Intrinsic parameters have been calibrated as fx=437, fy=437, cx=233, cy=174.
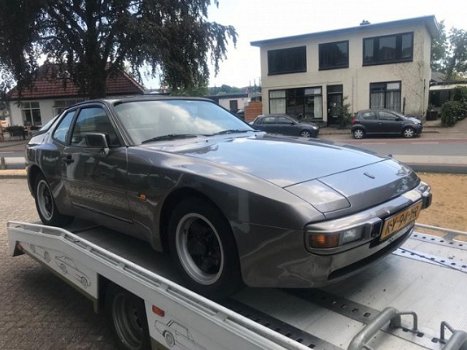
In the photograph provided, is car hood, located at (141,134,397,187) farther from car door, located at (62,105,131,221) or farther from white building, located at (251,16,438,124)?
white building, located at (251,16,438,124)

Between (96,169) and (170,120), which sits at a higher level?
Answer: (170,120)

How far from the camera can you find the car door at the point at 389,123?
72.6 feet

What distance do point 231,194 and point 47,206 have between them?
129 inches

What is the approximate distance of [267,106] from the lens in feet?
108

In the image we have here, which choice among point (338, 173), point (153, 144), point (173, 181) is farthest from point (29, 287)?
point (338, 173)

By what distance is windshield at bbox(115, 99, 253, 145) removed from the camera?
3.62 m

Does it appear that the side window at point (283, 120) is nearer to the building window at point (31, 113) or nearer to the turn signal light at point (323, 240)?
the turn signal light at point (323, 240)

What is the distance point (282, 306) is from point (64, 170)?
2.63 meters

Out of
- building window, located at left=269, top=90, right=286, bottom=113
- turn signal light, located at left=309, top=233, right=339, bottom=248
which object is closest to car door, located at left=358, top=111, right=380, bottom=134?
building window, located at left=269, top=90, right=286, bottom=113

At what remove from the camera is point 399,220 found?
2.64m

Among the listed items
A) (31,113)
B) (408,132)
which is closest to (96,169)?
(408,132)

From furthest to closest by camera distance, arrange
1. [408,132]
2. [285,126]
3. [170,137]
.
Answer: [285,126] < [408,132] < [170,137]

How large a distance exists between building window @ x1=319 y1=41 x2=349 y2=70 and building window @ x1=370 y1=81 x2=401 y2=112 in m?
2.52

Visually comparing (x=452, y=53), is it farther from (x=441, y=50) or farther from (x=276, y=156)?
(x=276, y=156)
